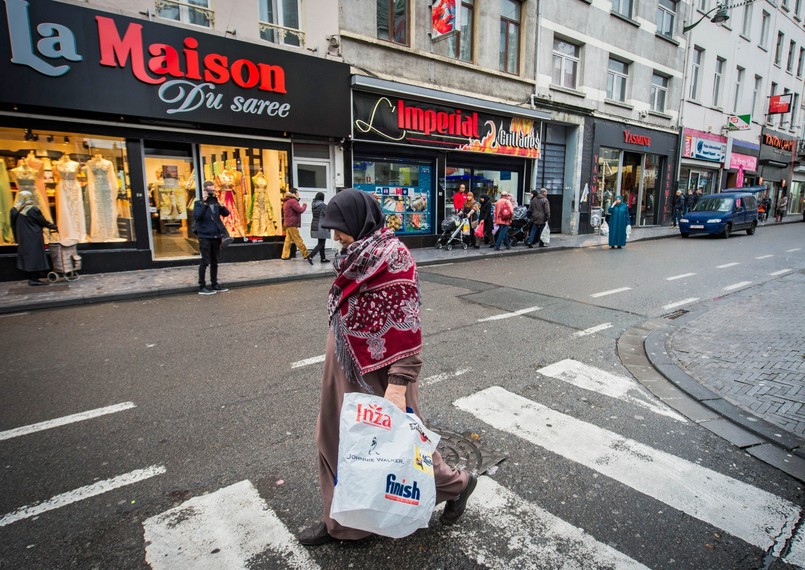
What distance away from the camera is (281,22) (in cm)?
1229

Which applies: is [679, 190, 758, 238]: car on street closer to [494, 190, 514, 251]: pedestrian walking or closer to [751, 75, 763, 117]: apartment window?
[494, 190, 514, 251]: pedestrian walking

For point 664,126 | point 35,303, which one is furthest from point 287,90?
point 664,126

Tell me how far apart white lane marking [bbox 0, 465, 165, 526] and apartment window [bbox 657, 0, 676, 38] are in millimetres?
27536

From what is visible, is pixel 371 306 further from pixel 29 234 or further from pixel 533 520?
pixel 29 234

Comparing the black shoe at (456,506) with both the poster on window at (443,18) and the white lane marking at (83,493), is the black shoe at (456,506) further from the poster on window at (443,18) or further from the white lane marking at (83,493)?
the poster on window at (443,18)

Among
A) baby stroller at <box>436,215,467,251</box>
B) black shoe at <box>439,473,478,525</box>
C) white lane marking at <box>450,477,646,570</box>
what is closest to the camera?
white lane marking at <box>450,477,646,570</box>

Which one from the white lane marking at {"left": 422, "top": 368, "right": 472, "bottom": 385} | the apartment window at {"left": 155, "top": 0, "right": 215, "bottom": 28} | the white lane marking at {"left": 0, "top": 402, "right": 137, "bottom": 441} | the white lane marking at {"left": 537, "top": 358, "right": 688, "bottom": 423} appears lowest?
the white lane marking at {"left": 0, "top": 402, "right": 137, "bottom": 441}

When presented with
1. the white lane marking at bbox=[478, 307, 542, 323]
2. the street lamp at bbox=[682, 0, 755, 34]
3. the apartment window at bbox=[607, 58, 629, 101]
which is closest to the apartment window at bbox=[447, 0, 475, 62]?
the apartment window at bbox=[607, 58, 629, 101]

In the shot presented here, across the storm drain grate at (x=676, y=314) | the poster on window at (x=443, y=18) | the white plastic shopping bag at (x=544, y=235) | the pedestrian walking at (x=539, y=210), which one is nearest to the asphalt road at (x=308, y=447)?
the storm drain grate at (x=676, y=314)

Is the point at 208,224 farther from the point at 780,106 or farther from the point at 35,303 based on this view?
the point at 780,106

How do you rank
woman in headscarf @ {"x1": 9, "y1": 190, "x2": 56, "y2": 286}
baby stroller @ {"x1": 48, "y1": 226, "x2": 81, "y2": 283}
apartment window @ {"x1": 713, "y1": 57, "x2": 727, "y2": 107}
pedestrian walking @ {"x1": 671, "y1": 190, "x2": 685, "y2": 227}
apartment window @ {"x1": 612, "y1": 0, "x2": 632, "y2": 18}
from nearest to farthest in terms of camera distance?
woman in headscarf @ {"x1": 9, "y1": 190, "x2": 56, "y2": 286} < baby stroller @ {"x1": 48, "y1": 226, "x2": 81, "y2": 283} < apartment window @ {"x1": 612, "y1": 0, "x2": 632, "y2": 18} < pedestrian walking @ {"x1": 671, "y1": 190, "x2": 685, "y2": 227} < apartment window @ {"x1": 713, "y1": 57, "x2": 727, "y2": 107}

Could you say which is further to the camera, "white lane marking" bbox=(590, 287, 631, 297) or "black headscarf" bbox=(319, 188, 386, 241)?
"white lane marking" bbox=(590, 287, 631, 297)

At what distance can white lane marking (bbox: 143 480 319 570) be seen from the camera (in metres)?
2.32

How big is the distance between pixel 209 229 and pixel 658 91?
960 inches
